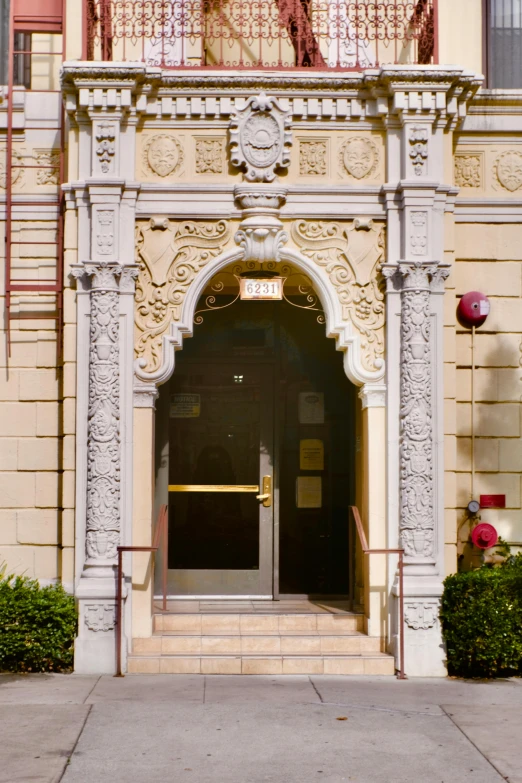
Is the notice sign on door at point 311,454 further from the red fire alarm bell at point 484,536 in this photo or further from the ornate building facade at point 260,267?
the red fire alarm bell at point 484,536

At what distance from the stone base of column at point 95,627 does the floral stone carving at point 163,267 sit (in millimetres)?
2141

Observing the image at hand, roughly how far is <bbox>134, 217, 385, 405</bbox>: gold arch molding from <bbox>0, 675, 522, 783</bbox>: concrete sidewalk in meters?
2.87

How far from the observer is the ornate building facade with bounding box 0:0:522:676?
10797 mm

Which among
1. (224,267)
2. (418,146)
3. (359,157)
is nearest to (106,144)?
(224,267)

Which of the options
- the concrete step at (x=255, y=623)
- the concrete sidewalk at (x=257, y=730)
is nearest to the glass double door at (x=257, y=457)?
the concrete step at (x=255, y=623)

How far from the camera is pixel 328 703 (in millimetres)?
9203

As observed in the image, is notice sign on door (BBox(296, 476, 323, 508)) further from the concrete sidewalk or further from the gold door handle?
the concrete sidewalk

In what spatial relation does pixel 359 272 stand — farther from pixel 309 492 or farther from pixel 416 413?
pixel 309 492

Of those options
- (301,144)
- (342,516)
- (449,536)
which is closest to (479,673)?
(449,536)

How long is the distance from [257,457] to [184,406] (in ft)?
3.24

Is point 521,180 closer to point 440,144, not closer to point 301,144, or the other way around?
point 440,144

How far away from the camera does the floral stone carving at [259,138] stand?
436 inches

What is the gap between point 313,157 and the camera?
1121 cm

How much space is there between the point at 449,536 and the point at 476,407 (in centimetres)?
155
